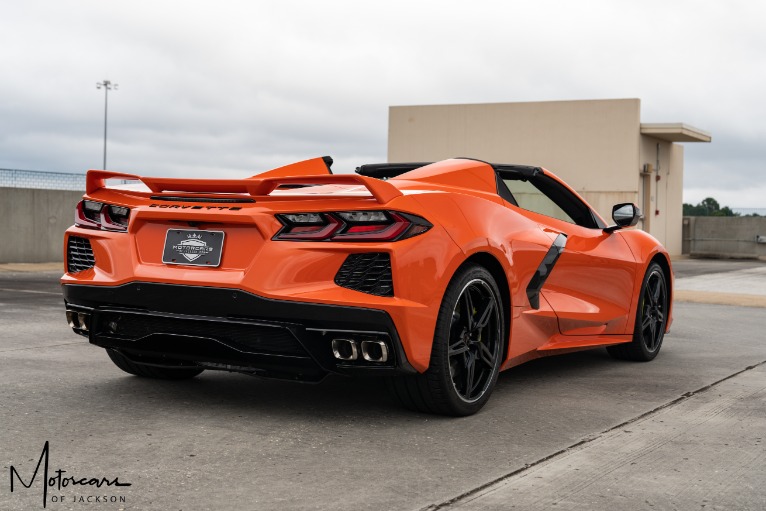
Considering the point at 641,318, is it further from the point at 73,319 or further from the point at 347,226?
the point at 73,319

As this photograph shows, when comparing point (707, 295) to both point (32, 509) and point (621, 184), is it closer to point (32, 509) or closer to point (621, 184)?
point (32, 509)

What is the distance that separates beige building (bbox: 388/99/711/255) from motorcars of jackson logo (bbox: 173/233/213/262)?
3375cm

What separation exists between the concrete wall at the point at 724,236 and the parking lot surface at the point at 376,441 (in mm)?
36333

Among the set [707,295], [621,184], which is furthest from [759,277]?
[621,184]

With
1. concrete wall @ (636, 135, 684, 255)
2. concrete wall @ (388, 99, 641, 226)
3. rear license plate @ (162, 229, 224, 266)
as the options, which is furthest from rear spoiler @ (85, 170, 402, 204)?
concrete wall @ (636, 135, 684, 255)

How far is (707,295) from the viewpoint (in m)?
15.5

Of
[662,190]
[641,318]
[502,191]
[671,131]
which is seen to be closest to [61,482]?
[502,191]

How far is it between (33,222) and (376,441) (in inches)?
741

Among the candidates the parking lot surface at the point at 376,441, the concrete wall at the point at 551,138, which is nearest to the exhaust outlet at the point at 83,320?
the parking lot surface at the point at 376,441

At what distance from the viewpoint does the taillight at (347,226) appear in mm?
4488

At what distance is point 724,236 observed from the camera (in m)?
41.6

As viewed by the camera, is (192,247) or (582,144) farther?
(582,144)

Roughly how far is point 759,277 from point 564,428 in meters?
20.2

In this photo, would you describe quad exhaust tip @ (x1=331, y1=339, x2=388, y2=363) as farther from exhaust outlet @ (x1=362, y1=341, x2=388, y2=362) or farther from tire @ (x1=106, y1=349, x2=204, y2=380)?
tire @ (x1=106, y1=349, x2=204, y2=380)
